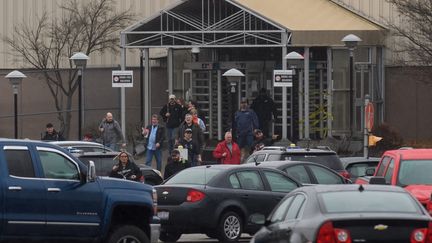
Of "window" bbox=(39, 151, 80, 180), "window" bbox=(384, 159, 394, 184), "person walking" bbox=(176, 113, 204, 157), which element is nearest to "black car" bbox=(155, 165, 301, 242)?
"window" bbox=(384, 159, 394, 184)

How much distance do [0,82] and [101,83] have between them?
12.7 feet

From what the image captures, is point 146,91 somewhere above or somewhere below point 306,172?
above

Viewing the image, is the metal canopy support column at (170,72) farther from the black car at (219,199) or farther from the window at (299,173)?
the black car at (219,199)

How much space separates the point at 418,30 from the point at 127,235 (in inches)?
1000

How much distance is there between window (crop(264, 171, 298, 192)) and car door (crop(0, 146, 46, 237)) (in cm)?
657

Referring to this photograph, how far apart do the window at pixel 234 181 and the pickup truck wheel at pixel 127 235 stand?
4.31 metres

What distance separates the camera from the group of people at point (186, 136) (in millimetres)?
29625

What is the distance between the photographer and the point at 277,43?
38781 millimetres

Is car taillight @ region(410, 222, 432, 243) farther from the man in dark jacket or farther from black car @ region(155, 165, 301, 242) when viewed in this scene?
the man in dark jacket

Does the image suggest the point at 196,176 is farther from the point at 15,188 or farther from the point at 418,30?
the point at 418,30

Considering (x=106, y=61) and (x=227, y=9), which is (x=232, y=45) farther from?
(x=106, y=61)

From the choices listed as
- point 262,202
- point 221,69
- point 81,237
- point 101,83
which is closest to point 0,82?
point 101,83

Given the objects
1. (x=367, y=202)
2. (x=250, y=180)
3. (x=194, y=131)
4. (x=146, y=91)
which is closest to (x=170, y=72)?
(x=146, y=91)

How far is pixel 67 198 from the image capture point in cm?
1578
